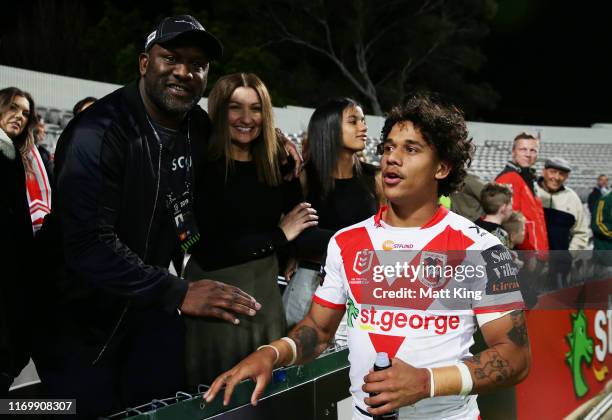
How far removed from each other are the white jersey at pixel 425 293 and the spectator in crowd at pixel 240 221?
877 mm

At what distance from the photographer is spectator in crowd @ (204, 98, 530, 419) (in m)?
1.65

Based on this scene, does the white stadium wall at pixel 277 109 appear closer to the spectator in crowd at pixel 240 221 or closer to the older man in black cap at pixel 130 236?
the spectator in crowd at pixel 240 221

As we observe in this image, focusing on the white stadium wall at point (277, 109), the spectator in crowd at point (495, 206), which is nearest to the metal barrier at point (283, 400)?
the spectator in crowd at point (495, 206)

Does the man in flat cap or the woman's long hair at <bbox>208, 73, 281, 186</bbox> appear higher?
the woman's long hair at <bbox>208, 73, 281, 186</bbox>

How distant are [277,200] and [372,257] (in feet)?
3.60

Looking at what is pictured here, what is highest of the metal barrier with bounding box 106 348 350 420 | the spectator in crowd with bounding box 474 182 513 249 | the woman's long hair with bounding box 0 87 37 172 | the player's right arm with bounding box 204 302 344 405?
the woman's long hair with bounding box 0 87 37 172

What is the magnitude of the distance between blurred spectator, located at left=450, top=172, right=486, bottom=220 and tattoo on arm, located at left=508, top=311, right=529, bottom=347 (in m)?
3.18

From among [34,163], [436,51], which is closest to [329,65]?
[436,51]

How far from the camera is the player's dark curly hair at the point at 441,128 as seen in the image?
187cm

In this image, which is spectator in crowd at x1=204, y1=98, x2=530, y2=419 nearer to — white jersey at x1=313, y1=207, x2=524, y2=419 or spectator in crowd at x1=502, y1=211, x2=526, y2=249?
white jersey at x1=313, y1=207, x2=524, y2=419

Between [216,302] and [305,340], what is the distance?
30 cm

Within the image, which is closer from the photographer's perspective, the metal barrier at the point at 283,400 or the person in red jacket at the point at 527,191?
the metal barrier at the point at 283,400

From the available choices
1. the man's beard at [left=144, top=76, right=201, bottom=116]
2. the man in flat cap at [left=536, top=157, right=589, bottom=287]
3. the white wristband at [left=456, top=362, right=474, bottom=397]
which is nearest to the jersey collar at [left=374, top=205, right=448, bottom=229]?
the white wristband at [left=456, top=362, right=474, bottom=397]

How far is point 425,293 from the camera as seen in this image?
1809 mm
